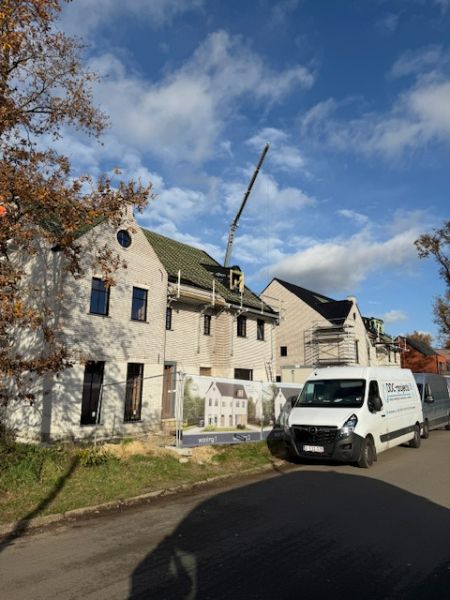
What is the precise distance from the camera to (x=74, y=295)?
16234 millimetres

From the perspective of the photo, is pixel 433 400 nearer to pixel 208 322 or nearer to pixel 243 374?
pixel 243 374

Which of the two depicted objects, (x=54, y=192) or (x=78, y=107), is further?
(x=78, y=107)

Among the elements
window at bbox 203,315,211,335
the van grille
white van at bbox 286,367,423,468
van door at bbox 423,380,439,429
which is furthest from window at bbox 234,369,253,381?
the van grille

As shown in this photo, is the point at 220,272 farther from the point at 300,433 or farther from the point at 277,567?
the point at 277,567

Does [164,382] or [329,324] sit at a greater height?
[329,324]

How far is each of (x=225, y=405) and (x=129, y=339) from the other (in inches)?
247

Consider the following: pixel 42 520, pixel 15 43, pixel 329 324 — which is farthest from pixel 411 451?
pixel 329 324

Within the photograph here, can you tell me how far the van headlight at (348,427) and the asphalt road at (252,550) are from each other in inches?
76.9

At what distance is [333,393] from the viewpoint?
12.6 m

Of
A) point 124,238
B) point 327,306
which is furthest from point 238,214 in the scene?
point 124,238

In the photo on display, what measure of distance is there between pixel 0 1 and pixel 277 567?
1024 centimetres

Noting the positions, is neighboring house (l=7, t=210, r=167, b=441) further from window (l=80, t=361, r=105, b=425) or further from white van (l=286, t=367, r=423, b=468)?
white van (l=286, t=367, r=423, b=468)

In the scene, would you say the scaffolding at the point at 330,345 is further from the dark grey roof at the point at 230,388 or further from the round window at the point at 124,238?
the dark grey roof at the point at 230,388

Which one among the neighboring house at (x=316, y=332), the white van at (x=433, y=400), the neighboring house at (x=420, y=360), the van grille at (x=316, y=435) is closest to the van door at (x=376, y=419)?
the van grille at (x=316, y=435)
